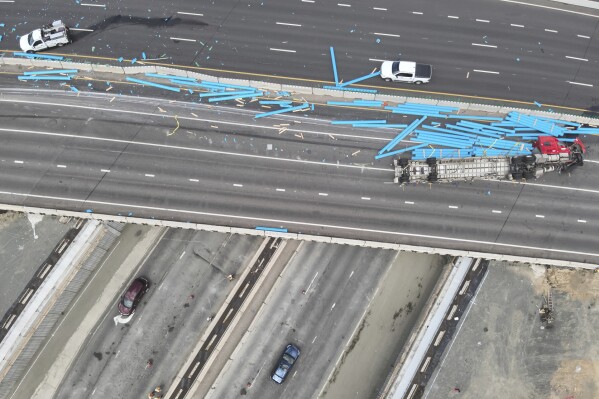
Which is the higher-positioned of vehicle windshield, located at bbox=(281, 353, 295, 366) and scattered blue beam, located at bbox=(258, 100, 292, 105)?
scattered blue beam, located at bbox=(258, 100, 292, 105)

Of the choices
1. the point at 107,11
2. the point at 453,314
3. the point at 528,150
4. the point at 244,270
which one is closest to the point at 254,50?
the point at 107,11

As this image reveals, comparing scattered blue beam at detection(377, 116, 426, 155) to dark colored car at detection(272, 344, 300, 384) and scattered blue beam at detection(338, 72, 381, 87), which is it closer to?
scattered blue beam at detection(338, 72, 381, 87)

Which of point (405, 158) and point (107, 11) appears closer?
point (405, 158)

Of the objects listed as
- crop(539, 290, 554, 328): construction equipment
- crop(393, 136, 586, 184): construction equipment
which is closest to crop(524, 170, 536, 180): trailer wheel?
crop(393, 136, 586, 184): construction equipment

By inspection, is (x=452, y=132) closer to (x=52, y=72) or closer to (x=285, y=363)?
(x=285, y=363)

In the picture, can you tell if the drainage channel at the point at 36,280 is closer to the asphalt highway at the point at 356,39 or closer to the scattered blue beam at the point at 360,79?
the asphalt highway at the point at 356,39

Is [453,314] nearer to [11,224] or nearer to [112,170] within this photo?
[112,170]

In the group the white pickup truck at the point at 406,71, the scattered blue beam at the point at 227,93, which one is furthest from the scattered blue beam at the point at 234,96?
the white pickup truck at the point at 406,71
